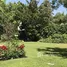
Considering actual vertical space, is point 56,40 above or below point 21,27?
below

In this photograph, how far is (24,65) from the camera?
40.7 ft

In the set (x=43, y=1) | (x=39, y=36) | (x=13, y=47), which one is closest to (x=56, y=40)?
(x=39, y=36)

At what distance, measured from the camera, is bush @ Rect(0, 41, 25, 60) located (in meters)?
14.4

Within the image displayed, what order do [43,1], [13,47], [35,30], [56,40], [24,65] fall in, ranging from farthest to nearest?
[43,1] → [35,30] → [56,40] → [13,47] → [24,65]

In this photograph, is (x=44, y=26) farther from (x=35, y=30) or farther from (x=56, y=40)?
(x=56, y=40)

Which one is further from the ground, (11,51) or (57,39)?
(57,39)

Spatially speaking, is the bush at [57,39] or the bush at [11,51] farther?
the bush at [57,39]

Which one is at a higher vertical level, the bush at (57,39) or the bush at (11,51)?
the bush at (57,39)

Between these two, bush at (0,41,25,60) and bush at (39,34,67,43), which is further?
bush at (39,34,67,43)

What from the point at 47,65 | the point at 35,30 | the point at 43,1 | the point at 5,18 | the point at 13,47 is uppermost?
the point at 43,1

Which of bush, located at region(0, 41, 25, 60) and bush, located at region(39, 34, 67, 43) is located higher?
bush, located at region(39, 34, 67, 43)

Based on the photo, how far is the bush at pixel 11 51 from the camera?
14.4 metres

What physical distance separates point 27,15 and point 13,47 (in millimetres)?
22274

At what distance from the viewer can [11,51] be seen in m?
14.6
